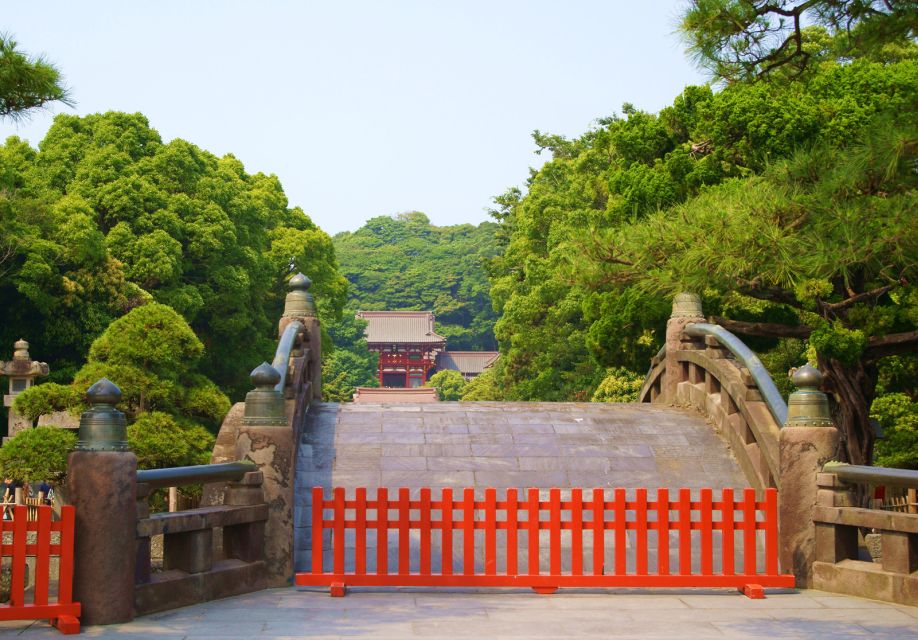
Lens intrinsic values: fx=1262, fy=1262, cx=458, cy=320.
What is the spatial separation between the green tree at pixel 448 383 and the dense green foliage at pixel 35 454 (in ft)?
187

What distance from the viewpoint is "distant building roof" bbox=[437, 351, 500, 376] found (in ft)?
290

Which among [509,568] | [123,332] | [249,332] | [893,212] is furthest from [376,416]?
[249,332]

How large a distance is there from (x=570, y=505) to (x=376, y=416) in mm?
4295

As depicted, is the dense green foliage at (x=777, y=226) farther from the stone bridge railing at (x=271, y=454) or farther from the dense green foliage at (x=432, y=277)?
the dense green foliage at (x=432, y=277)

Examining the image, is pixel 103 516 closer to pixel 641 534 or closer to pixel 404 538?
pixel 404 538

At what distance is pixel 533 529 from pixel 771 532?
6.30 feet

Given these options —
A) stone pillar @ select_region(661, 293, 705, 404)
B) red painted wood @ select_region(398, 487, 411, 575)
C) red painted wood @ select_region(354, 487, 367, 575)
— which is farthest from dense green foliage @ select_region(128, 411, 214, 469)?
red painted wood @ select_region(398, 487, 411, 575)

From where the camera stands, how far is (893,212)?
1316 centimetres

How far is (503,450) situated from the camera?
41.0ft

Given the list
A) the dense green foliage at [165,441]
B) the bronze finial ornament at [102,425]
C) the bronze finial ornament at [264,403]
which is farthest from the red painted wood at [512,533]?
the dense green foliage at [165,441]

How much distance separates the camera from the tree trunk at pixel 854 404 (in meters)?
17.2

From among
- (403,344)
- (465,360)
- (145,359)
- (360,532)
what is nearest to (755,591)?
(360,532)

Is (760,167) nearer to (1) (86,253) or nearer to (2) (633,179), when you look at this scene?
(2) (633,179)

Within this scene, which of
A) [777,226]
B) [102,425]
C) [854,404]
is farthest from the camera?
[854,404]
